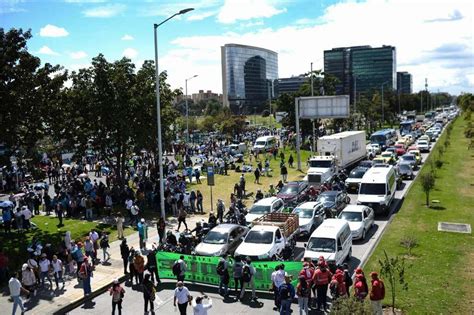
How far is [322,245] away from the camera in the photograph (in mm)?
18531

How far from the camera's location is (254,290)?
16.4 meters

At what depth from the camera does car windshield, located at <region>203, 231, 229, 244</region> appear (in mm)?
20156

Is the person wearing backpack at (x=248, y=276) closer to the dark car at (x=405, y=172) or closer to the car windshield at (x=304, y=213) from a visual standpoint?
the car windshield at (x=304, y=213)

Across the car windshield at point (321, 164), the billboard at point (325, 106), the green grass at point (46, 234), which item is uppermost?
the billboard at point (325, 106)

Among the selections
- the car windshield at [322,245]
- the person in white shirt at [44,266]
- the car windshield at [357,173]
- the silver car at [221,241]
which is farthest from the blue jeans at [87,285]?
the car windshield at [357,173]

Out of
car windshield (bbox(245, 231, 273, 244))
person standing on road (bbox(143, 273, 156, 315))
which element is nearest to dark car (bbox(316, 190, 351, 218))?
car windshield (bbox(245, 231, 273, 244))

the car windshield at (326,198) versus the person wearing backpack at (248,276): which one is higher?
the car windshield at (326,198)

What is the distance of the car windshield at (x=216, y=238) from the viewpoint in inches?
794

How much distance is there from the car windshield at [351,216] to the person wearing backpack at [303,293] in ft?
31.3

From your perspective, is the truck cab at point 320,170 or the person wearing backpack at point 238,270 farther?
the truck cab at point 320,170

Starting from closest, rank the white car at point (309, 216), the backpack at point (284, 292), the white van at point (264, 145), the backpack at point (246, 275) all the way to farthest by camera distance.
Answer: the backpack at point (284, 292)
the backpack at point (246, 275)
the white car at point (309, 216)
the white van at point (264, 145)

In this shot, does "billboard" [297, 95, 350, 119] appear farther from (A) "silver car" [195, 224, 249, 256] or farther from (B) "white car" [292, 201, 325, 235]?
(A) "silver car" [195, 224, 249, 256]

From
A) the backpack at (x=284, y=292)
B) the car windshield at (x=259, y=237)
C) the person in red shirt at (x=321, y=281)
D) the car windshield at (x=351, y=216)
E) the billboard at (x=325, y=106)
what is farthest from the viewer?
the billboard at (x=325, y=106)

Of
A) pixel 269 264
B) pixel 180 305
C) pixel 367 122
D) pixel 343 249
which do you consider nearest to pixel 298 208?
pixel 343 249
